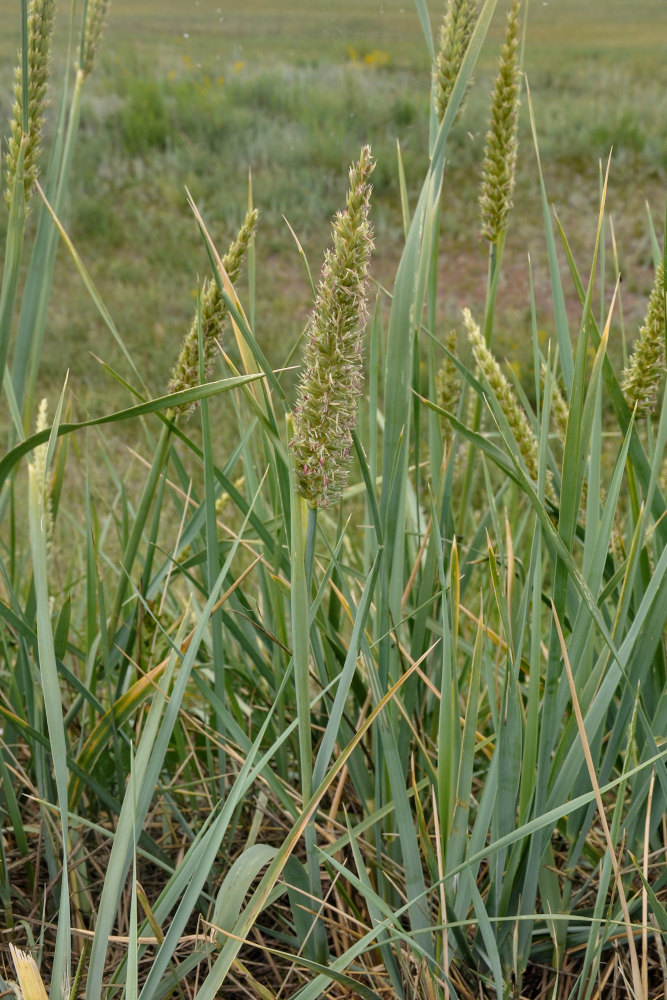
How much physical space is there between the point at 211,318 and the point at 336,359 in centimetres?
24

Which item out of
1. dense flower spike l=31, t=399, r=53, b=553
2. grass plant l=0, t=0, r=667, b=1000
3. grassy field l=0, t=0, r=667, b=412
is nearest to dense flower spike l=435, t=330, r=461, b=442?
grass plant l=0, t=0, r=667, b=1000

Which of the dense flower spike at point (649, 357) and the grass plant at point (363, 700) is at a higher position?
the dense flower spike at point (649, 357)

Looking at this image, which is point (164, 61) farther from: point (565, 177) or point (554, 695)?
point (554, 695)

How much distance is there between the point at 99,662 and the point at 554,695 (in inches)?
21.9

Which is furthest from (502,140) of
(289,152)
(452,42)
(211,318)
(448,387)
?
(289,152)

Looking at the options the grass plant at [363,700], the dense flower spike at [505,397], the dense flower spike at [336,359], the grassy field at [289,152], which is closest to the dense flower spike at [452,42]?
the grass plant at [363,700]

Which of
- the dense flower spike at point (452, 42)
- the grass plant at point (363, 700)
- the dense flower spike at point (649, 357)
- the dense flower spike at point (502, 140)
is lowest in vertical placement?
the grass plant at point (363, 700)

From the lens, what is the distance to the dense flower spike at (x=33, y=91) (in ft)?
2.62

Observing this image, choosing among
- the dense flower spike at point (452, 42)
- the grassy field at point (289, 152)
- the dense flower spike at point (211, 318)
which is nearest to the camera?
the dense flower spike at point (211, 318)

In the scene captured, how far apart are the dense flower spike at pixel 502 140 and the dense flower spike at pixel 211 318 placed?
0.34 meters

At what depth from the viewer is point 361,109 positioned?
6137mm

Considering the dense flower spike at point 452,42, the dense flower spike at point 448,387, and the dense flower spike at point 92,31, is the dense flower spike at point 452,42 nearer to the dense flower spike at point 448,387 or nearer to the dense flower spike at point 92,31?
the dense flower spike at point 448,387

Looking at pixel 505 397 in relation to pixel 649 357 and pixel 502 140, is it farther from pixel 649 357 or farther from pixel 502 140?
pixel 502 140

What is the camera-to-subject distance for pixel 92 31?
39.5 inches
